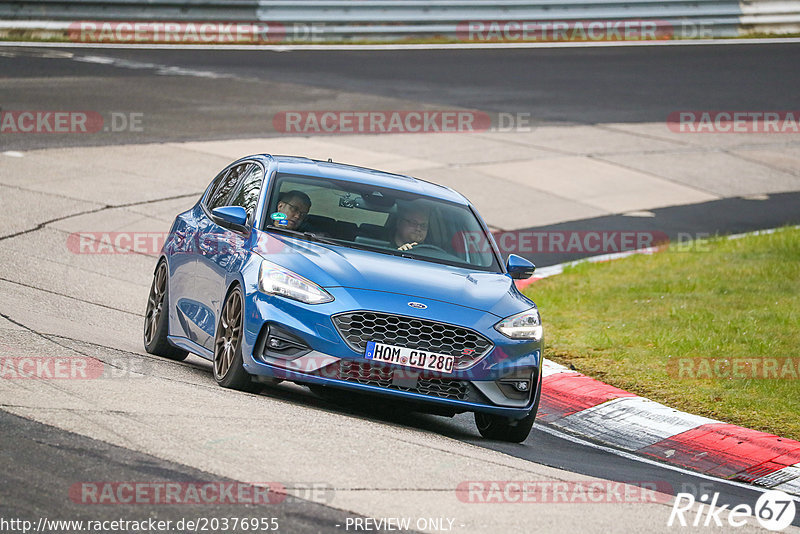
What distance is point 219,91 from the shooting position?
2511cm

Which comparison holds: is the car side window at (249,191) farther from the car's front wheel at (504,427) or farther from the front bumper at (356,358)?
the car's front wheel at (504,427)

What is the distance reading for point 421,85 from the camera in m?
27.0

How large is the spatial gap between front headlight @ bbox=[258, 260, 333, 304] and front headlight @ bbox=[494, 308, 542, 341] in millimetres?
1163

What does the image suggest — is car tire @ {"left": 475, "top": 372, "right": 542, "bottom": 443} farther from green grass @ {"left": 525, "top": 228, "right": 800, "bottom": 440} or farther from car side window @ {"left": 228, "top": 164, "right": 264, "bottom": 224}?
car side window @ {"left": 228, "top": 164, "right": 264, "bottom": 224}

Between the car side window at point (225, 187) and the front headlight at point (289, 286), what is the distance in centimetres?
195

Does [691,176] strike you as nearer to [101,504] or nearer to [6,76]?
[6,76]

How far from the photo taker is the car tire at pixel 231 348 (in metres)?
8.35

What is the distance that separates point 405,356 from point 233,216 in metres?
1.82

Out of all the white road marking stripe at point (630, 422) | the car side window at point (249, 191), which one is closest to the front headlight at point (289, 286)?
the car side window at point (249, 191)

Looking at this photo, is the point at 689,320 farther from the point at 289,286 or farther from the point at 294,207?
the point at 289,286

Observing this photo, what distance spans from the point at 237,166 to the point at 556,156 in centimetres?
1276

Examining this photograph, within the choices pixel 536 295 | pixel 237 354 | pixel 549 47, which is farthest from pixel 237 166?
pixel 549 47

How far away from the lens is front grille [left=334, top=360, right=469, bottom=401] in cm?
802

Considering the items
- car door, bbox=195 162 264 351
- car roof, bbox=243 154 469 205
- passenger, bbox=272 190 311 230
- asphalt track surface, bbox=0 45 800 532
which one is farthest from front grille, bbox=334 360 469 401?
asphalt track surface, bbox=0 45 800 532
